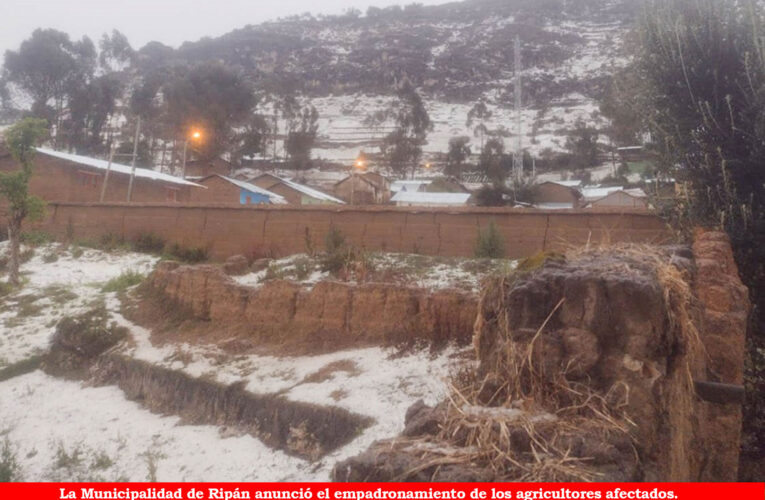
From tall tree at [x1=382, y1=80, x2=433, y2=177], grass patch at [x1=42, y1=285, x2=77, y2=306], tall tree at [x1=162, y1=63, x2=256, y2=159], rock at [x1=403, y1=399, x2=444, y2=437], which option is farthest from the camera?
tall tree at [x1=382, y1=80, x2=433, y2=177]

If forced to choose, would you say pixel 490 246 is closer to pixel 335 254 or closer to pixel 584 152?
pixel 335 254

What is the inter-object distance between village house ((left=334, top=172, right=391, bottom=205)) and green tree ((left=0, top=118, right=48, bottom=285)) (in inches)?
1005

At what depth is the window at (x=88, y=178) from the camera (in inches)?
1108

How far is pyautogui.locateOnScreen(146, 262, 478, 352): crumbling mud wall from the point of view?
934cm

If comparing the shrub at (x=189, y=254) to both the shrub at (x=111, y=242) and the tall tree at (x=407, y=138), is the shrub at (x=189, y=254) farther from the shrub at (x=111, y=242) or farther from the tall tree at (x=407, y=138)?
the tall tree at (x=407, y=138)

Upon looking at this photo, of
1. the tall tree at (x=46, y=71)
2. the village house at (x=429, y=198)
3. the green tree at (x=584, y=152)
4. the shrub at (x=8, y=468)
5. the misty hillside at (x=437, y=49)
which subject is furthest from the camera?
the misty hillside at (x=437, y=49)

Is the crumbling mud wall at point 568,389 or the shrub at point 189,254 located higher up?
the crumbling mud wall at point 568,389

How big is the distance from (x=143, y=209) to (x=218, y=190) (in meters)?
14.6

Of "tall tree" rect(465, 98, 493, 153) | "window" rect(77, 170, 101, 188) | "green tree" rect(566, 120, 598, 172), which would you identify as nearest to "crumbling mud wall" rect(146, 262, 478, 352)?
"window" rect(77, 170, 101, 188)

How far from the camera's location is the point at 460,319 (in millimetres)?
9172

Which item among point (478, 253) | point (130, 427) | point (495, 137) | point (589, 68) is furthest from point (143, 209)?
point (589, 68)

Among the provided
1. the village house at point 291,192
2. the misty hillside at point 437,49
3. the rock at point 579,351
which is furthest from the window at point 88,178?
the misty hillside at point 437,49

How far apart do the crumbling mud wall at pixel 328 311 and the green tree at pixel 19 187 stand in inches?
280

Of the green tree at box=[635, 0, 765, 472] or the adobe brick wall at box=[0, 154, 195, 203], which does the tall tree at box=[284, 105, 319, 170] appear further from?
the green tree at box=[635, 0, 765, 472]
